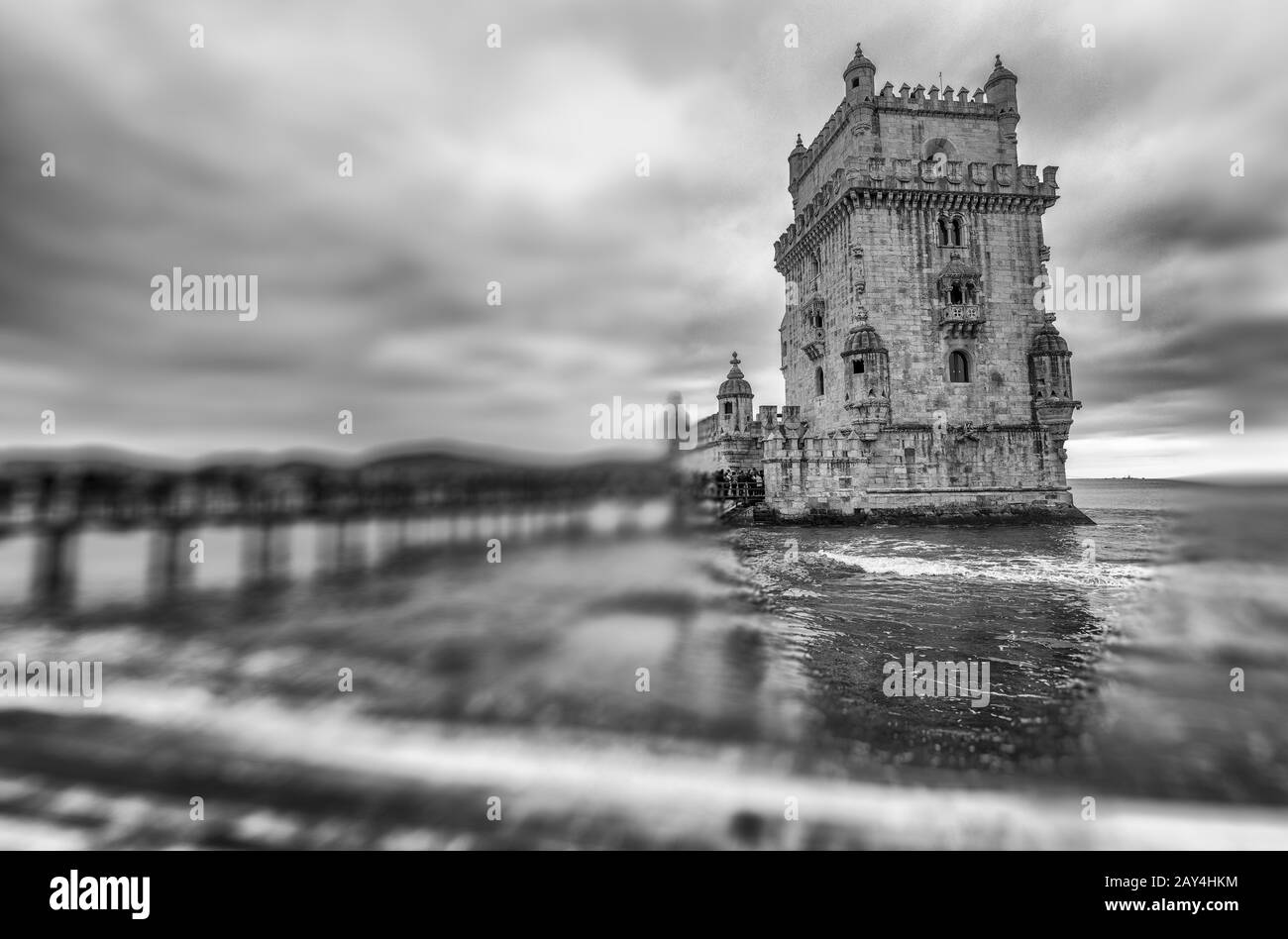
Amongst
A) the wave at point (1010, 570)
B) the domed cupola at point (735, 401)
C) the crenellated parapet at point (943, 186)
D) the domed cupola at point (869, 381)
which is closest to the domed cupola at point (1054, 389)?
the crenellated parapet at point (943, 186)

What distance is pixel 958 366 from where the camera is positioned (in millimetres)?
26703

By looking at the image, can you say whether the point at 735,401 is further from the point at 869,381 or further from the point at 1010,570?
the point at 1010,570

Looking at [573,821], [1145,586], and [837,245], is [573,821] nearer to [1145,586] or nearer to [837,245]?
[1145,586]

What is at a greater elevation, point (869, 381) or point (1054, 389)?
point (869, 381)

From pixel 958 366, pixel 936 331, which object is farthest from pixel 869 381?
pixel 958 366

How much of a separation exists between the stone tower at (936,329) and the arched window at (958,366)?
0.28ft

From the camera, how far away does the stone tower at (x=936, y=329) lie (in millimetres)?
25422

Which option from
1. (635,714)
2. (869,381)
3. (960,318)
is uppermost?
(960,318)

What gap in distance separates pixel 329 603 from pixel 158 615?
12.6 feet

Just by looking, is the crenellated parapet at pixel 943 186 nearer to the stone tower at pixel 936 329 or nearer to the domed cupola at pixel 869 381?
the stone tower at pixel 936 329

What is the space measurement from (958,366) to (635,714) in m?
27.1

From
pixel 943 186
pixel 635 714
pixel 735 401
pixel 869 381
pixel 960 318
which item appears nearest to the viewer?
pixel 635 714
